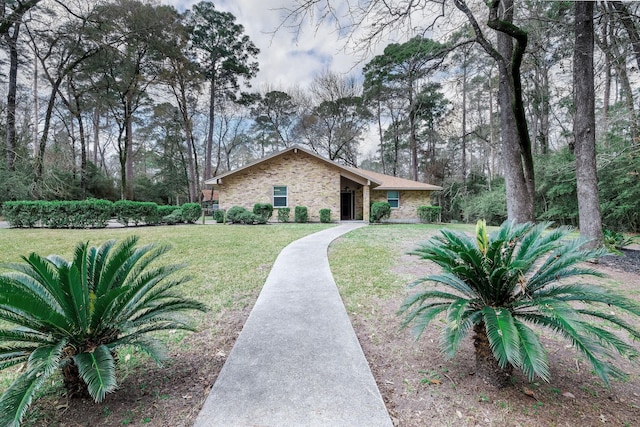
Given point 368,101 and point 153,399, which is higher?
point 368,101

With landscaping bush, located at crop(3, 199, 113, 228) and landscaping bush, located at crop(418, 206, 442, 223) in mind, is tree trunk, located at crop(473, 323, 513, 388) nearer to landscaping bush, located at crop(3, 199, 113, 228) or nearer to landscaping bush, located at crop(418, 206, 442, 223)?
landscaping bush, located at crop(3, 199, 113, 228)

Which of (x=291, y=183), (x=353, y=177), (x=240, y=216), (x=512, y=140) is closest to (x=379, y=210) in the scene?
(x=353, y=177)

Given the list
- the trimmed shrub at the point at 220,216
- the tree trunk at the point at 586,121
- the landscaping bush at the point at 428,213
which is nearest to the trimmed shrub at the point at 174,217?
the trimmed shrub at the point at 220,216

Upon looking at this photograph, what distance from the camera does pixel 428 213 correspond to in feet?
58.0

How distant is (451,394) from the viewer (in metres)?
2.09

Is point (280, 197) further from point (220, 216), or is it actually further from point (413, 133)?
point (413, 133)

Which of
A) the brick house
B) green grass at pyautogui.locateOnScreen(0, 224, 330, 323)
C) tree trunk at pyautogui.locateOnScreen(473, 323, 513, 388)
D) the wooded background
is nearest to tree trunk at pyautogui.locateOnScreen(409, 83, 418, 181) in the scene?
the wooded background

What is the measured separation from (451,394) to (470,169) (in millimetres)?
27518

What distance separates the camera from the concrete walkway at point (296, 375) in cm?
183

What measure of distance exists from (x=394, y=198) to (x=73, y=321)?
18.2 m

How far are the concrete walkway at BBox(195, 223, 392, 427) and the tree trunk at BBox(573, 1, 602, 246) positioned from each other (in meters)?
6.59

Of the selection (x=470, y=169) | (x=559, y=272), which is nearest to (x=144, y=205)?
(x=559, y=272)

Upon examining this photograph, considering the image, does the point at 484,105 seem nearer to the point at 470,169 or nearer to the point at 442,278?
the point at 470,169

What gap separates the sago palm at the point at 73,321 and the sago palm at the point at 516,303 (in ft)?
6.91
